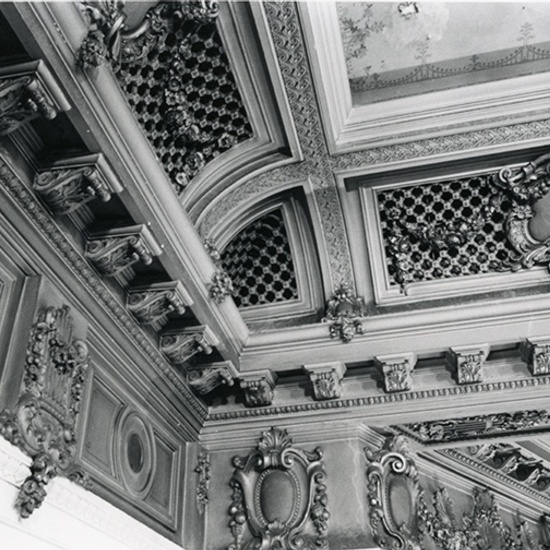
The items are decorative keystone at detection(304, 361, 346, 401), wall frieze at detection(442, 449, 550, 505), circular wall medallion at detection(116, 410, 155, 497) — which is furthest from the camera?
wall frieze at detection(442, 449, 550, 505)

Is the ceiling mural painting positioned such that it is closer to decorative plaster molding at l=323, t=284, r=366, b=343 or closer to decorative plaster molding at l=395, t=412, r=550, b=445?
decorative plaster molding at l=323, t=284, r=366, b=343

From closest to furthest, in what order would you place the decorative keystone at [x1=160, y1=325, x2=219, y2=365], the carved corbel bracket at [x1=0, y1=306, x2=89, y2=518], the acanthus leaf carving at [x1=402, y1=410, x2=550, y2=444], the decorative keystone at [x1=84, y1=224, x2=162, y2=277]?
the carved corbel bracket at [x1=0, y1=306, x2=89, y2=518]
the decorative keystone at [x1=84, y1=224, x2=162, y2=277]
the decorative keystone at [x1=160, y1=325, x2=219, y2=365]
the acanthus leaf carving at [x1=402, y1=410, x2=550, y2=444]

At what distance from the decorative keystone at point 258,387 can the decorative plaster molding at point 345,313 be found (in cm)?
57

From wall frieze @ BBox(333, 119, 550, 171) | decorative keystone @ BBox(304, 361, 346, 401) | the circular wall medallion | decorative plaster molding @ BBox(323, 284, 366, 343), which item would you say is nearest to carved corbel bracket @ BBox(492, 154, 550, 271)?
wall frieze @ BBox(333, 119, 550, 171)

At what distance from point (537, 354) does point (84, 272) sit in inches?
122

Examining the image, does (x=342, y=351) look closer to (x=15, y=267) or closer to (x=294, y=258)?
(x=294, y=258)

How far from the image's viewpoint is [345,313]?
548 centimetres

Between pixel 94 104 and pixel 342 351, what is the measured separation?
111 inches

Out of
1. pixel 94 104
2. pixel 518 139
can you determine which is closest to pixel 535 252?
pixel 518 139

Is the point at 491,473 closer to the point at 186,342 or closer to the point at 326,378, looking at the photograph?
the point at 326,378

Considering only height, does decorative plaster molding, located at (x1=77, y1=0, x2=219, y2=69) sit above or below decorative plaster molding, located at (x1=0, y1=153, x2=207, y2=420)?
above

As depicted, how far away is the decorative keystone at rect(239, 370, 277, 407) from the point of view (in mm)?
5461

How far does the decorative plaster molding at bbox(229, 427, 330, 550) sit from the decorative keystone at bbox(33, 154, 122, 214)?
2677mm

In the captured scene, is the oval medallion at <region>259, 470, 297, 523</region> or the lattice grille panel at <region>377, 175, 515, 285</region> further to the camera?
the lattice grille panel at <region>377, 175, 515, 285</region>
